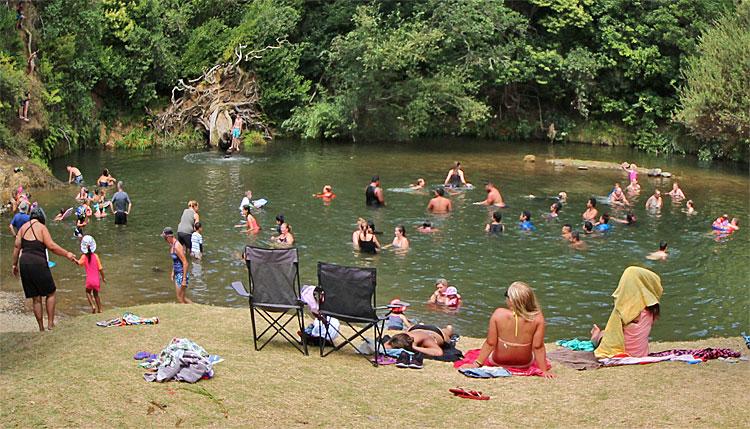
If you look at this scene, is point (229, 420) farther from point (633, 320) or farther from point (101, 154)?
point (101, 154)

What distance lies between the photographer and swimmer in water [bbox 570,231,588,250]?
23.8m

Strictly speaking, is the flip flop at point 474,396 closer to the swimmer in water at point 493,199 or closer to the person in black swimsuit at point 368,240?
the person in black swimsuit at point 368,240

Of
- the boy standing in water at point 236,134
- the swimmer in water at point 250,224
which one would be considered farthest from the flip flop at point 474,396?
the boy standing in water at point 236,134

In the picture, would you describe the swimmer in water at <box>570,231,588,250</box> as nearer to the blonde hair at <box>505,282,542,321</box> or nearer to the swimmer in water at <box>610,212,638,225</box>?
the swimmer in water at <box>610,212,638,225</box>

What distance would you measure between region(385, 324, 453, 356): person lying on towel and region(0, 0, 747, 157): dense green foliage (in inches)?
1134

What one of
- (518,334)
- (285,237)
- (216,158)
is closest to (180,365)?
(518,334)

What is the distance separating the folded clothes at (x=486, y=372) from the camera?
1135 cm

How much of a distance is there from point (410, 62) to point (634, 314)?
1241 inches

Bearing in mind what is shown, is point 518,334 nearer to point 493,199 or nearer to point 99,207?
point 493,199

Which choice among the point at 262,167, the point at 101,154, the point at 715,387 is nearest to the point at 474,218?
the point at 262,167

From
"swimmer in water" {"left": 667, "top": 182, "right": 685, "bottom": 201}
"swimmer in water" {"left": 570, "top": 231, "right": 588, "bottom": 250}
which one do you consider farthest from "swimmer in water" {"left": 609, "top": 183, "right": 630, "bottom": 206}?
"swimmer in water" {"left": 570, "top": 231, "right": 588, "bottom": 250}

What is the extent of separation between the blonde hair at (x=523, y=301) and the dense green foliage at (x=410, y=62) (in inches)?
1206

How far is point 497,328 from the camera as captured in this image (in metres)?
11.5

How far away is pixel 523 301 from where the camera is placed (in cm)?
1116
